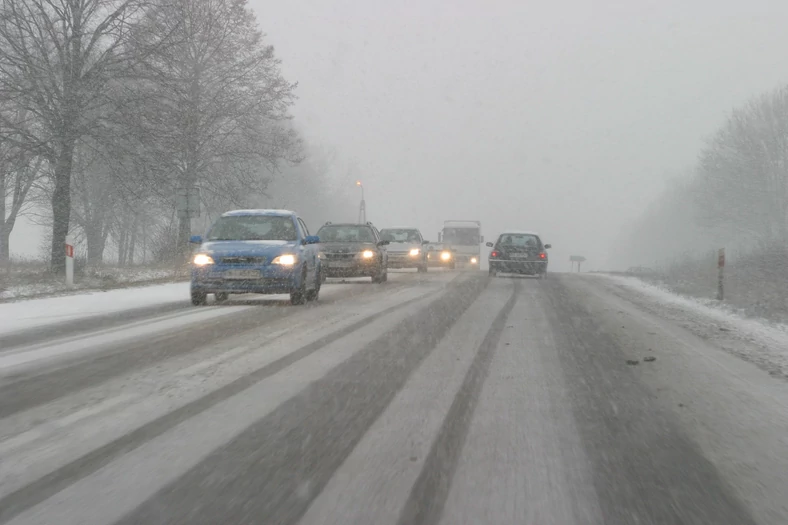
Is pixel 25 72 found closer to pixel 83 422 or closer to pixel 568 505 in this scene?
pixel 83 422

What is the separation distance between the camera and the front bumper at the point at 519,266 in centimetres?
2605

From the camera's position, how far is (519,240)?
26828mm

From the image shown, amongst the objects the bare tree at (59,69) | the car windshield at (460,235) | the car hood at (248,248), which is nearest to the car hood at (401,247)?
the bare tree at (59,69)

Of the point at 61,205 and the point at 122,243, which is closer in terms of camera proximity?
the point at 61,205

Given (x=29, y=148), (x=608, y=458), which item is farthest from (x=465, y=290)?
(x=608, y=458)

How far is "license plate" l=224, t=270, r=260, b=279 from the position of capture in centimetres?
1344

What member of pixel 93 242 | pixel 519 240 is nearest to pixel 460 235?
pixel 519 240

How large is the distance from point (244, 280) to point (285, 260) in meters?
0.79

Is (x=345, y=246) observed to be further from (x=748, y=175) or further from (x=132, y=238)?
(x=748, y=175)

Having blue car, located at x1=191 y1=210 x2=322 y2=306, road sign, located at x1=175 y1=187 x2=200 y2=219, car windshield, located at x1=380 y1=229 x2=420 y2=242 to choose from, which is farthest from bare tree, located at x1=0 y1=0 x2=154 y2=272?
car windshield, located at x1=380 y1=229 x2=420 y2=242

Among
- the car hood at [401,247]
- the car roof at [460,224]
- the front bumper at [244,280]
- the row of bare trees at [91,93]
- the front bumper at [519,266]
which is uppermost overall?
the row of bare trees at [91,93]

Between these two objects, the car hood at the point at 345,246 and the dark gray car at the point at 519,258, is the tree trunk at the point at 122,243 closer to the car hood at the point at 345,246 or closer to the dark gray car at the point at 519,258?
the dark gray car at the point at 519,258

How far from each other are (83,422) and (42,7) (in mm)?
17745

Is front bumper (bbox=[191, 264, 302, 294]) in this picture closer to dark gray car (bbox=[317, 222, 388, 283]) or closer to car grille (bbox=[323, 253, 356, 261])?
dark gray car (bbox=[317, 222, 388, 283])
